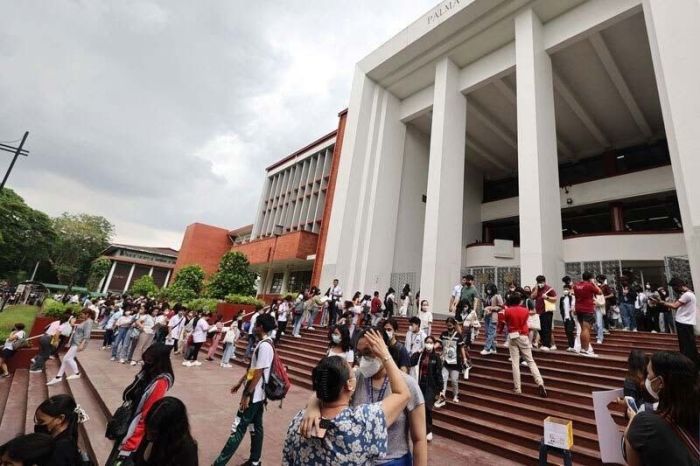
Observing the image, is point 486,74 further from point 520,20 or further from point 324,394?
point 324,394

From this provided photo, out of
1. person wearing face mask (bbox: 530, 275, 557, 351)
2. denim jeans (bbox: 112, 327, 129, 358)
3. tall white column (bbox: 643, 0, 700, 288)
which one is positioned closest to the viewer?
person wearing face mask (bbox: 530, 275, 557, 351)

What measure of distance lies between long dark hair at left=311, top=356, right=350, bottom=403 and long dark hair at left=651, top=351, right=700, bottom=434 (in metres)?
1.49

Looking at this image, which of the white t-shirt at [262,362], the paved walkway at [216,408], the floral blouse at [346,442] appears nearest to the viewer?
the floral blouse at [346,442]

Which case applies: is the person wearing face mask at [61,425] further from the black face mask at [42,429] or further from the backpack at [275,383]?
the backpack at [275,383]

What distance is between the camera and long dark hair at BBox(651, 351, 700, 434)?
1457 mm

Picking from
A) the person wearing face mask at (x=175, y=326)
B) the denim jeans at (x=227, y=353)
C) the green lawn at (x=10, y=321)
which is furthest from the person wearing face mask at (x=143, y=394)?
the green lawn at (x=10, y=321)

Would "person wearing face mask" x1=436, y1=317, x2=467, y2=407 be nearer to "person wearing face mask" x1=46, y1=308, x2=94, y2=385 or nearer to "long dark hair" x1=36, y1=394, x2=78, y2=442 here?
"long dark hair" x1=36, y1=394, x2=78, y2=442

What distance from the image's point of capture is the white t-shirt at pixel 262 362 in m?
3.24

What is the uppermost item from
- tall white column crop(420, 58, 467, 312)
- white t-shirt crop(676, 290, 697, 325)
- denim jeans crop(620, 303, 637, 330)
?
tall white column crop(420, 58, 467, 312)

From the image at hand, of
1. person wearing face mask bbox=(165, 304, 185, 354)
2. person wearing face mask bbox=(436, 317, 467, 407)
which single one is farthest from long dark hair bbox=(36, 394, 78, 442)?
person wearing face mask bbox=(165, 304, 185, 354)

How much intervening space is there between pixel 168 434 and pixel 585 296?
23.0ft

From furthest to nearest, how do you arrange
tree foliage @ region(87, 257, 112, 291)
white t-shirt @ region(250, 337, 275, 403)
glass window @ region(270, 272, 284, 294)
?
tree foliage @ region(87, 257, 112, 291) < glass window @ region(270, 272, 284, 294) < white t-shirt @ region(250, 337, 275, 403)

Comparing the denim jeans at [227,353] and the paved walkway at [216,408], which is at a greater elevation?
the denim jeans at [227,353]

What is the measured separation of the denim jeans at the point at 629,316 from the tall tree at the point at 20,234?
133ft
